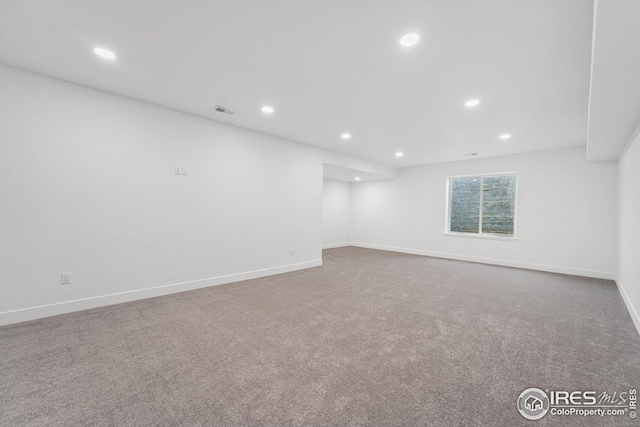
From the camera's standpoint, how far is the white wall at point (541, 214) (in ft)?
16.0

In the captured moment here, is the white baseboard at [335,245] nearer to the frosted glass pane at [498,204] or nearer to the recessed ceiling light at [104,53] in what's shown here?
the frosted glass pane at [498,204]

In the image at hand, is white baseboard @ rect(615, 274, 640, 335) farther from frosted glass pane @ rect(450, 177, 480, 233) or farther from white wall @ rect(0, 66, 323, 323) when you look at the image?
white wall @ rect(0, 66, 323, 323)

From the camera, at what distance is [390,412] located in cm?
151

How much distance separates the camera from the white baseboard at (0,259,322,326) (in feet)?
8.65

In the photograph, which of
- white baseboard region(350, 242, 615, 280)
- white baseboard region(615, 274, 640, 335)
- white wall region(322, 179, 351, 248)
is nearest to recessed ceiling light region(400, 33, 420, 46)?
white baseboard region(615, 274, 640, 335)

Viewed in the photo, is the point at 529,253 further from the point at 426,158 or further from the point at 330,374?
the point at 330,374

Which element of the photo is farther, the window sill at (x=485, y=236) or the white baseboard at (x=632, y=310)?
the window sill at (x=485, y=236)

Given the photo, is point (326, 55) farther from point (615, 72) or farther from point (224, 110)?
point (615, 72)

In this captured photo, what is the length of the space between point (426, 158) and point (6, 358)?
7.40 meters

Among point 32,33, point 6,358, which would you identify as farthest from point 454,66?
point 6,358

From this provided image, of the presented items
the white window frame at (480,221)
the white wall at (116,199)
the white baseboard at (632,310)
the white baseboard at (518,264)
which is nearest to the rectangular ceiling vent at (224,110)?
the white wall at (116,199)

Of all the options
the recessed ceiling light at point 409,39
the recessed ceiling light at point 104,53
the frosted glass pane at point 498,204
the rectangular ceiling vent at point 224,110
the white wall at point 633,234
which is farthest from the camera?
the frosted glass pane at point 498,204

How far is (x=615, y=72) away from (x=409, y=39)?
60.0 inches

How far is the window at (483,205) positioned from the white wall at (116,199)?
513 centimetres
